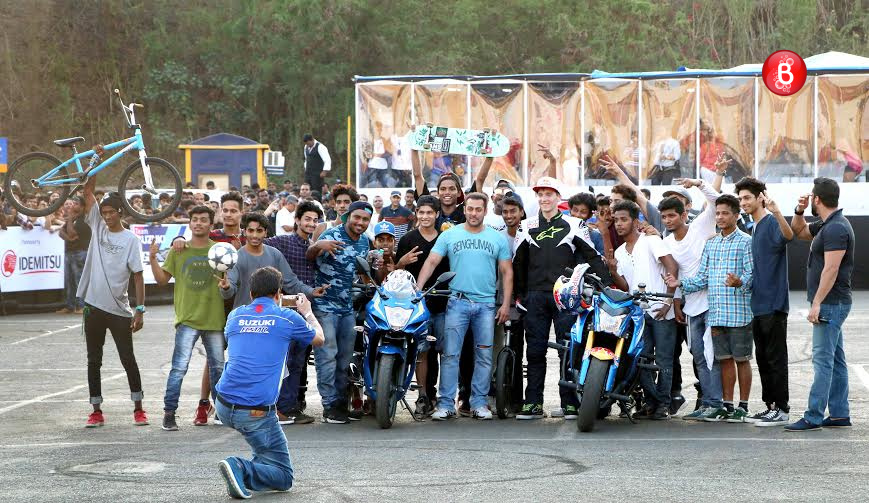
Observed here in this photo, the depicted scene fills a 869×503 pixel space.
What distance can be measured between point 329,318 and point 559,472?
A: 3.26 meters

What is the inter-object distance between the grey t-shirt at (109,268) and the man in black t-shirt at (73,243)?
10.5 metres

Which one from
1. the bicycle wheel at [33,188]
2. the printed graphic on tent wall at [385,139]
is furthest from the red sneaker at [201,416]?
the printed graphic on tent wall at [385,139]

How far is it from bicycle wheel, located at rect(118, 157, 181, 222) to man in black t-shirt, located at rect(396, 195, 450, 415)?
268 inches

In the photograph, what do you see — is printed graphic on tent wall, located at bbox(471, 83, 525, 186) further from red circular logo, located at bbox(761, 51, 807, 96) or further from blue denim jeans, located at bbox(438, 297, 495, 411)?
blue denim jeans, located at bbox(438, 297, 495, 411)

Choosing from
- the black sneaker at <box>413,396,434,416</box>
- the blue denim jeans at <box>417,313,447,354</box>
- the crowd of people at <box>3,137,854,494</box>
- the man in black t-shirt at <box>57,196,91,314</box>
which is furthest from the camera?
the man in black t-shirt at <box>57,196,91,314</box>

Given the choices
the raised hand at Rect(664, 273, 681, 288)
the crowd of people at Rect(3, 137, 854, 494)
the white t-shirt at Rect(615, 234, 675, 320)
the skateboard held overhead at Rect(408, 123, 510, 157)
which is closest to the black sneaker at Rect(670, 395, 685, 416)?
the crowd of people at Rect(3, 137, 854, 494)

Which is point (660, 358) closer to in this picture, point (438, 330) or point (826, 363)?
point (826, 363)

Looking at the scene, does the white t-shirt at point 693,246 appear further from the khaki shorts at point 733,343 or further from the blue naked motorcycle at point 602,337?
the blue naked motorcycle at point 602,337

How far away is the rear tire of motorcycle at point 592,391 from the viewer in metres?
10.6

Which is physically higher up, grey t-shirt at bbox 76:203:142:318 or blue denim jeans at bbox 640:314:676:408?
grey t-shirt at bbox 76:203:142:318

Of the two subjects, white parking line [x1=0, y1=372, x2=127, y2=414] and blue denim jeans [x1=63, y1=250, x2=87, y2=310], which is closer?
white parking line [x1=0, y1=372, x2=127, y2=414]

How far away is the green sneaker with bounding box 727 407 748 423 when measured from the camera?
11391 mm

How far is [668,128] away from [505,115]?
11.1ft

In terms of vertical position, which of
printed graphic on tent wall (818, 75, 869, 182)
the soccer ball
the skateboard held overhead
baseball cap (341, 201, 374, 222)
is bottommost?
the soccer ball
